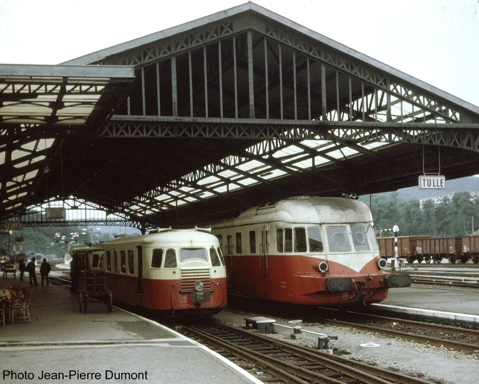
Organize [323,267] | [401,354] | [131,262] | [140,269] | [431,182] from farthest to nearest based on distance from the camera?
[431,182], [131,262], [140,269], [323,267], [401,354]

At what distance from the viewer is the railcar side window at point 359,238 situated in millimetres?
15562

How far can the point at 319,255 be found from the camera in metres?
15.0

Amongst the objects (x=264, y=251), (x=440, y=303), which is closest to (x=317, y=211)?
(x=264, y=251)

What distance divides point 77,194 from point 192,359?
153 ft

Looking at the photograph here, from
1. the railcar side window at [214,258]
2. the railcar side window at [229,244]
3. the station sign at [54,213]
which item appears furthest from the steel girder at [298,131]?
the station sign at [54,213]

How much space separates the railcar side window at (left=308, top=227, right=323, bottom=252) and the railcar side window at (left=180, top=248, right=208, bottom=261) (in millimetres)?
2914

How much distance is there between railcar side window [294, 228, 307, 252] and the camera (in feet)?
49.9

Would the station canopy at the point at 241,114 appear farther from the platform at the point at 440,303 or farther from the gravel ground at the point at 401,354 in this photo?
the gravel ground at the point at 401,354

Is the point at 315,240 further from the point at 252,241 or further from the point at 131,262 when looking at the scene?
the point at 131,262

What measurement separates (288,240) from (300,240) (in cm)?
39

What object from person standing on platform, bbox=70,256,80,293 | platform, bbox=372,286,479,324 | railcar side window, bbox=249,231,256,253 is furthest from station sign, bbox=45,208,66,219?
platform, bbox=372,286,479,324

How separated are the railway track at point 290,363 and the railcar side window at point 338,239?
12.2 ft

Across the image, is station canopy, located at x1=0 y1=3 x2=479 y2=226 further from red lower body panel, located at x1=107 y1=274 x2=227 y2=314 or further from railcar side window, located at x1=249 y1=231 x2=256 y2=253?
red lower body panel, located at x1=107 y1=274 x2=227 y2=314

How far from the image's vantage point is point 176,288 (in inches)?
574
